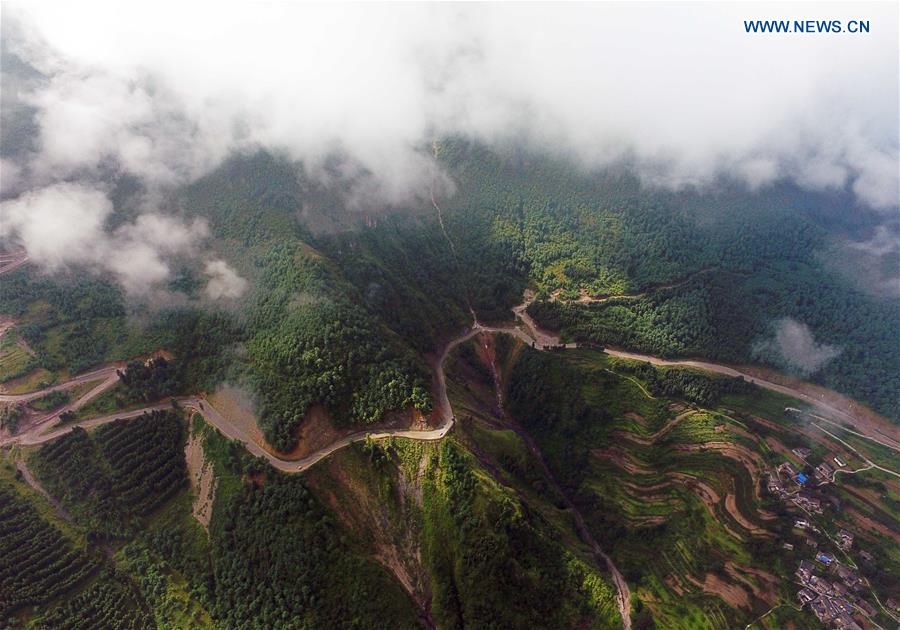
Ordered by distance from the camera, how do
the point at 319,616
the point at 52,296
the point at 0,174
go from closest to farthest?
the point at 319,616 < the point at 52,296 < the point at 0,174

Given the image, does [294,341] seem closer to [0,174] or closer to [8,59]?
[0,174]

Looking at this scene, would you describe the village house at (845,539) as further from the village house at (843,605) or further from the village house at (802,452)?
the village house at (802,452)

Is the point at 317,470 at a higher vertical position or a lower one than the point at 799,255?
lower

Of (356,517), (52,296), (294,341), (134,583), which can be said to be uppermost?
(294,341)

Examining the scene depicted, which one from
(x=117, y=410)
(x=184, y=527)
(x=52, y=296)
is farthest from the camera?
(x=52, y=296)

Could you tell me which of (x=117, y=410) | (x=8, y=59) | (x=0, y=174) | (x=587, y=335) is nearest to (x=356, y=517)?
(x=117, y=410)

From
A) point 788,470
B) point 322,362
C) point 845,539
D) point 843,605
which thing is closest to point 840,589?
point 843,605

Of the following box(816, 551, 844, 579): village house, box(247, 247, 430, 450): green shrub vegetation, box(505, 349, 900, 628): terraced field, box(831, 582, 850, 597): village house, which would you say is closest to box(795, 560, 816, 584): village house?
box(505, 349, 900, 628): terraced field

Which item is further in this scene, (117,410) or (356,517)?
(117,410)

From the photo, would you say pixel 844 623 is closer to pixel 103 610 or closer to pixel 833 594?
pixel 833 594
